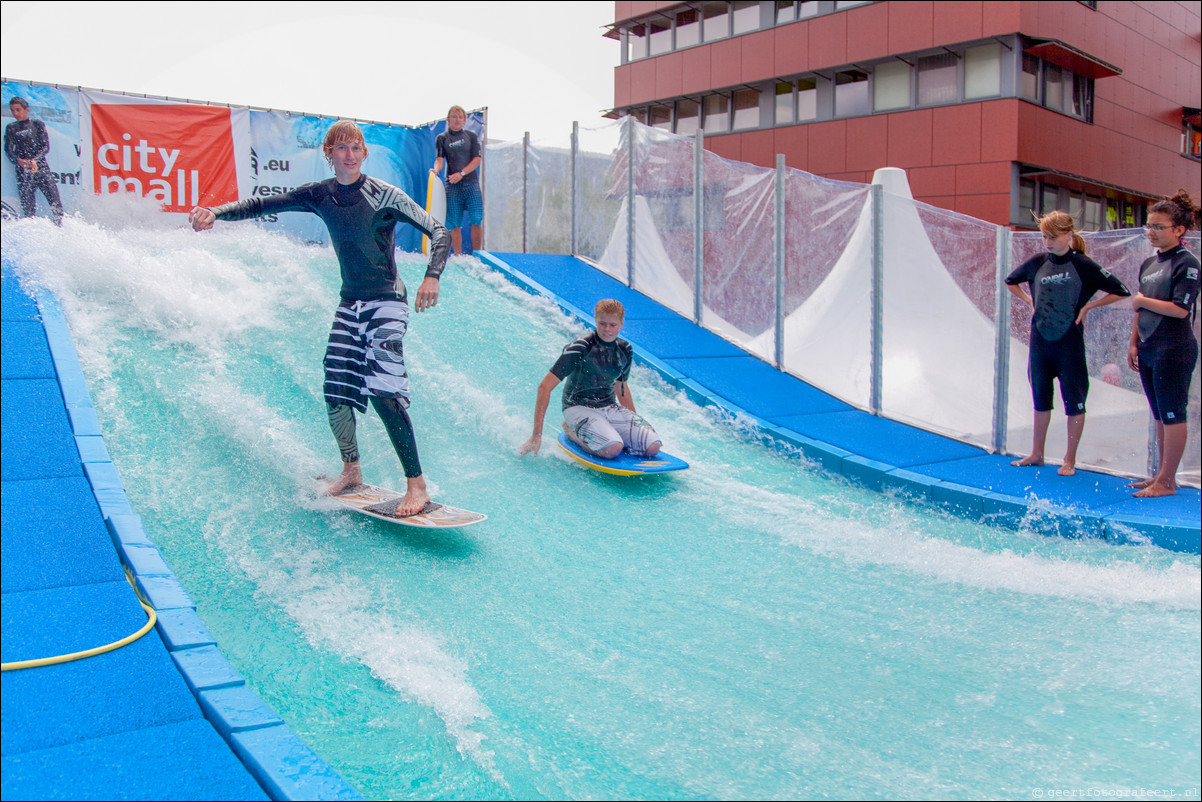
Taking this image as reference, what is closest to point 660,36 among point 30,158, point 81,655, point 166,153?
point 166,153

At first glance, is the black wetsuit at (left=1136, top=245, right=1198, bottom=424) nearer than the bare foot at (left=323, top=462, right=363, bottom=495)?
No

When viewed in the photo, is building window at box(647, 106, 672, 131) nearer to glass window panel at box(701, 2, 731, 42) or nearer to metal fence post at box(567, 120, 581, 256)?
glass window panel at box(701, 2, 731, 42)

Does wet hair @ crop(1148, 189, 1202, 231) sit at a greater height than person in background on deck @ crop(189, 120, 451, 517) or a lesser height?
greater

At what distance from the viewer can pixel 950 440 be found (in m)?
7.91

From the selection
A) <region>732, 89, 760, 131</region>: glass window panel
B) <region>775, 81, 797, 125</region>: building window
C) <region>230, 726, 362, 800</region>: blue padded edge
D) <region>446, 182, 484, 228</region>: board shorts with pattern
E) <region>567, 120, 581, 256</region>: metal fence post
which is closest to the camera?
<region>230, 726, 362, 800</region>: blue padded edge

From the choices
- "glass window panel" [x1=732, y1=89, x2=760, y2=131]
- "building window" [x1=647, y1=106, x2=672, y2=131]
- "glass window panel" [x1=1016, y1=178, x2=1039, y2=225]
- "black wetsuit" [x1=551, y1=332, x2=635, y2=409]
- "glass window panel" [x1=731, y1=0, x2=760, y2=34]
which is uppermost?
"glass window panel" [x1=731, y1=0, x2=760, y2=34]

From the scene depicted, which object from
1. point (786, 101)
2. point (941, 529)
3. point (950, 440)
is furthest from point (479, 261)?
point (786, 101)

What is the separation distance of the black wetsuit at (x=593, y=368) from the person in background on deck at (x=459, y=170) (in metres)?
5.96

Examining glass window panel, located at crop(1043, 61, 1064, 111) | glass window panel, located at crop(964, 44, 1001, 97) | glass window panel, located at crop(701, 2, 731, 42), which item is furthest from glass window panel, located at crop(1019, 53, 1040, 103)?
glass window panel, located at crop(701, 2, 731, 42)

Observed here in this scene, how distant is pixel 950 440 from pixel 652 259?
4.51 meters

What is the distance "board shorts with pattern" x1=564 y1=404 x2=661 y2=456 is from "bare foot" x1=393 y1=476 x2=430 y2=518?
1.63 metres

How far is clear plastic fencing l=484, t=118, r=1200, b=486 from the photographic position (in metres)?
6.96

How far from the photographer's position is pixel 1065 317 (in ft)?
21.8

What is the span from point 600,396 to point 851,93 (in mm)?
20621
